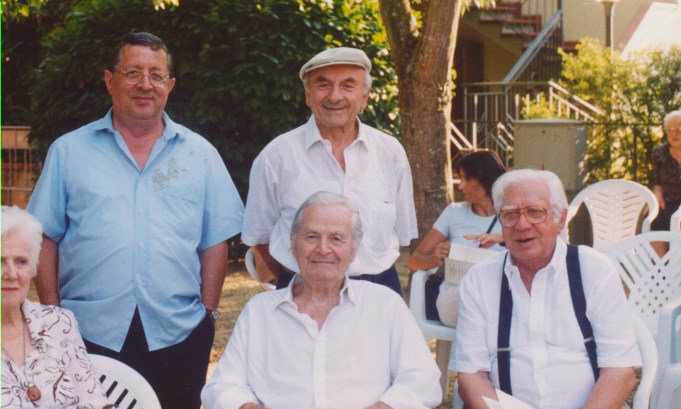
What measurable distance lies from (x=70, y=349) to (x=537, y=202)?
159 cm

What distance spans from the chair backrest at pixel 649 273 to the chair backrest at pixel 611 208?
1698 millimetres

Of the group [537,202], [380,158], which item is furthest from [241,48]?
[537,202]

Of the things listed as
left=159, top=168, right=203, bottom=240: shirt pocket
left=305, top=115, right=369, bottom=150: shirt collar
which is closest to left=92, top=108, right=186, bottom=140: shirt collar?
left=159, top=168, right=203, bottom=240: shirt pocket

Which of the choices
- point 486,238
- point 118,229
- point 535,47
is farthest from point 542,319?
point 535,47

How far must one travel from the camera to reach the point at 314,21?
8.32m

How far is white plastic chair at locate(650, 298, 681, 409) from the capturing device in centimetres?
375

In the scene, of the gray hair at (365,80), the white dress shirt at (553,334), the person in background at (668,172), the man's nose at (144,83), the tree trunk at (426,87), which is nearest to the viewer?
the white dress shirt at (553,334)

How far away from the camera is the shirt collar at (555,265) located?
319 centimetres

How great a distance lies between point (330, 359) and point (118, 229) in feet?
2.99

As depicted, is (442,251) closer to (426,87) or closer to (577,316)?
(577,316)

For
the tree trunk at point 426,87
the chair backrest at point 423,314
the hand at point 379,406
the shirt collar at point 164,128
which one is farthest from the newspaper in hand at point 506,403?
the tree trunk at point 426,87

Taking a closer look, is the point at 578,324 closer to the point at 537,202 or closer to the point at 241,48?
the point at 537,202

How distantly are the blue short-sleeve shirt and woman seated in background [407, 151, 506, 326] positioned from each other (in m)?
1.51

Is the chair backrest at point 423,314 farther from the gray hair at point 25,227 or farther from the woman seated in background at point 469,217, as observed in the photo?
the gray hair at point 25,227
